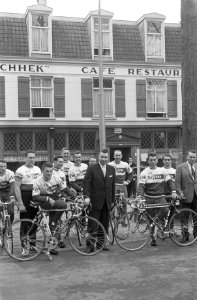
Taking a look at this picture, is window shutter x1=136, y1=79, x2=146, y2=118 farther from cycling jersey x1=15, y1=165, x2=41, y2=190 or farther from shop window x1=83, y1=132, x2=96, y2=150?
cycling jersey x1=15, y1=165, x2=41, y2=190

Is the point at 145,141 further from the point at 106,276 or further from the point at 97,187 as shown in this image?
the point at 106,276

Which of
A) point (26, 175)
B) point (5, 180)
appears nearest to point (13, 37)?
point (5, 180)

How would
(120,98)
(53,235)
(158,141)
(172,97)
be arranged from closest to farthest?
(53,235)
(120,98)
(158,141)
(172,97)

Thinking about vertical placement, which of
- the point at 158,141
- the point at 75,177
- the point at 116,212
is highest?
the point at 158,141

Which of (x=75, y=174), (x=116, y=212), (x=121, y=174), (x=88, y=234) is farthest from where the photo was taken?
(x=121, y=174)

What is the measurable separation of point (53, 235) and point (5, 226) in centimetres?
86

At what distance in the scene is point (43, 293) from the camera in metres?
5.71

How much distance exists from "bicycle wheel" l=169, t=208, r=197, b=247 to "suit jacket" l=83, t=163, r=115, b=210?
1.29 m

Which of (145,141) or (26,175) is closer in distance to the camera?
(26,175)

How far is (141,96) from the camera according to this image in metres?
24.1

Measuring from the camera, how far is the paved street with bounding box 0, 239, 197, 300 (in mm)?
5656

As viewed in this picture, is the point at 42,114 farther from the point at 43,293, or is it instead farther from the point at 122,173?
the point at 43,293

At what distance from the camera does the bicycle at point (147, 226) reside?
27.6 ft

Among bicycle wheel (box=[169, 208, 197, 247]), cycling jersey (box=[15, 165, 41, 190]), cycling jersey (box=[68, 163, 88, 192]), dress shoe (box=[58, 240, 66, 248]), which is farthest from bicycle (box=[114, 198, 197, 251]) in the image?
cycling jersey (box=[68, 163, 88, 192])
